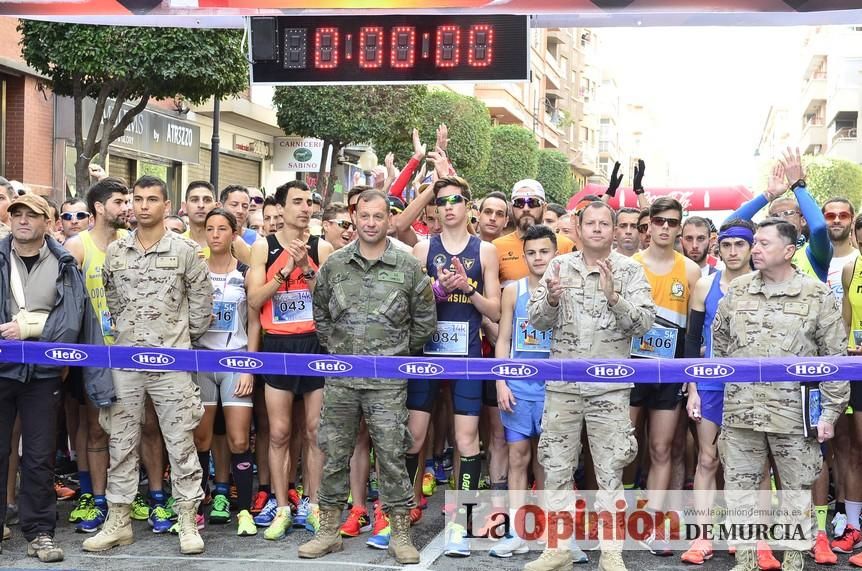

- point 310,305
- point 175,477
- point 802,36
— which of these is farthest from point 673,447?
point 802,36

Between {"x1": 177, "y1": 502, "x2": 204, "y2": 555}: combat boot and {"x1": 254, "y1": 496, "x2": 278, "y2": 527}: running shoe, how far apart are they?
567 mm

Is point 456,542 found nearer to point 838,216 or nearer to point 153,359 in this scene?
point 153,359

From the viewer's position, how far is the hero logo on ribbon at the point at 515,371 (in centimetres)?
603

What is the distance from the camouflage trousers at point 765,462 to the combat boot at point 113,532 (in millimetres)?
3765

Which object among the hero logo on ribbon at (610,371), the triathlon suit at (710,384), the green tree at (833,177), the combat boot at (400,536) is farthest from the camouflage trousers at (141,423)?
the green tree at (833,177)

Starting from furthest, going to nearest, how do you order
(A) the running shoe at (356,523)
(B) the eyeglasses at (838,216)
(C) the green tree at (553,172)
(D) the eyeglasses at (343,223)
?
1. (C) the green tree at (553,172)
2. (D) the eyeglasses at (343,223)
3. (B) the eyeglasses at (838,216)
4. (A) the running shoe at (356,523)

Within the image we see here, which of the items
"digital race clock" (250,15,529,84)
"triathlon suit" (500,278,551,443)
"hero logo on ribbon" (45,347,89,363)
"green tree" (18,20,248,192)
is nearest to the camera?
"hero logo on ribbon" (45,347,89,363)

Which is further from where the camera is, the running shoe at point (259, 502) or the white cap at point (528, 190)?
the white cap at point (528, 190)

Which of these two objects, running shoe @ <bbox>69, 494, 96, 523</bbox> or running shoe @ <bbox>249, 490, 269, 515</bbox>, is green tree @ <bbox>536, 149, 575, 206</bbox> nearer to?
running shoe @ <bbox>249, 490, 269, 515</bbox>

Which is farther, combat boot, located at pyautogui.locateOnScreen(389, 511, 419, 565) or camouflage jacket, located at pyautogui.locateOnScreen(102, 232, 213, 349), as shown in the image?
camouflage jacket, located at pyautogui.locateOnScreen(102, 232, 213, 349)

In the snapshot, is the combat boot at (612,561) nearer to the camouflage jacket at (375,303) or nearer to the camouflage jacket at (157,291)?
the camouflage jacket at (375,303)

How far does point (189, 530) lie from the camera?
650 cm

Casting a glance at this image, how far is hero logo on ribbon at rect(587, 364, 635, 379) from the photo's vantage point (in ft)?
19.3

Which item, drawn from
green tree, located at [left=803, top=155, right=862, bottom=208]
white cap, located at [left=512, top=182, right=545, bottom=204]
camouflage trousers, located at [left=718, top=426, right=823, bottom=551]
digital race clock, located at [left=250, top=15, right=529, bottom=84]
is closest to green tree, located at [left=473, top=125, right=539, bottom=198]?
green tree, located at [left=803, top=155, right=862, bottom=208]
